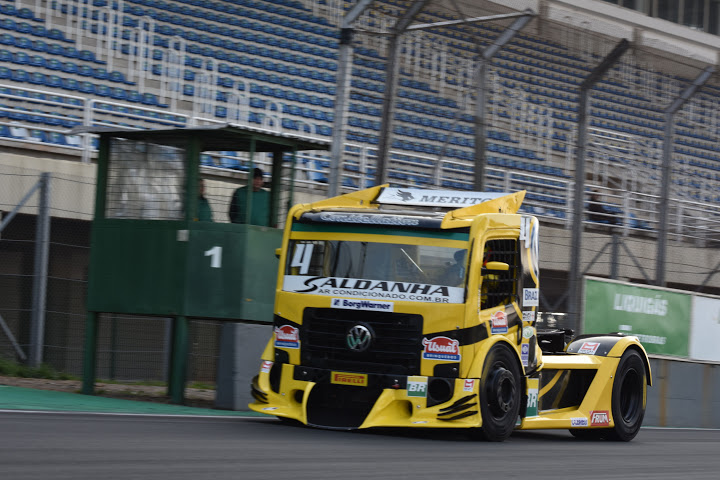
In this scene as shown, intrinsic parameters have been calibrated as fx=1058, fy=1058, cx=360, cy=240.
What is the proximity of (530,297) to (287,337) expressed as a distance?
7.55 feet

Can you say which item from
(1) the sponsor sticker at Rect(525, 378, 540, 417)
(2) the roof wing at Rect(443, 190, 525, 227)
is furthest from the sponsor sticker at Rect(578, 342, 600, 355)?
(2) the roof wing at Rect(443, 190, 525, 227)

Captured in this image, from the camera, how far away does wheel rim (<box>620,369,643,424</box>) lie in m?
11.2

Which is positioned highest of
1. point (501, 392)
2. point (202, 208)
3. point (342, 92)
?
point (342, 92)

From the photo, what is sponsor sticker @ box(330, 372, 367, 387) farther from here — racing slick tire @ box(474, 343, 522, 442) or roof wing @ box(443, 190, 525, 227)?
roof wing @ box(443, 190, 525, 227)

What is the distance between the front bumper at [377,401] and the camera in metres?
8.65

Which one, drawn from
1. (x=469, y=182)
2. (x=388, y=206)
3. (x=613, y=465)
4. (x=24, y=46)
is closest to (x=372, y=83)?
(x=469, y=182)

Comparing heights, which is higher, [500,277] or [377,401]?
[500,277]

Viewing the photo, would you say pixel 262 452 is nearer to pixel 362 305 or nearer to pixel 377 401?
pixel 377 401

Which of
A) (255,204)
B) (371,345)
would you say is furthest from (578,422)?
(255,204)

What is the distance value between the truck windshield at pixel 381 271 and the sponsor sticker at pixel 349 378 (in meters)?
0.67

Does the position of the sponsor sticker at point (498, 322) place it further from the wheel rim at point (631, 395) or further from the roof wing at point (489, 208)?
the wheel rim at point (631, 395)

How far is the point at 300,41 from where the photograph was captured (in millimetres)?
25844

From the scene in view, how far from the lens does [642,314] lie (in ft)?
49.0

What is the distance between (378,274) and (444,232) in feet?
2.18
